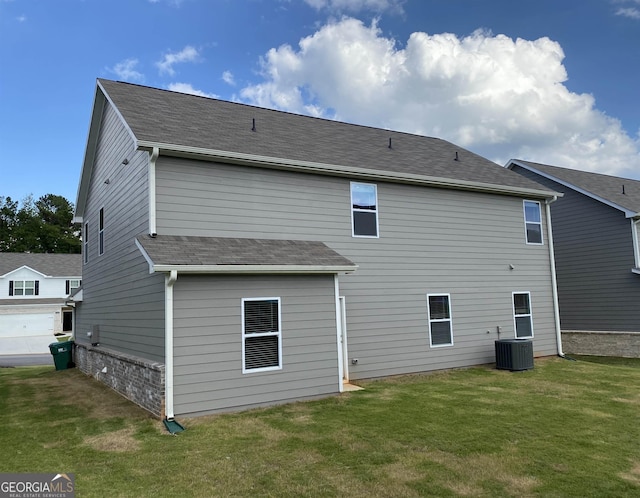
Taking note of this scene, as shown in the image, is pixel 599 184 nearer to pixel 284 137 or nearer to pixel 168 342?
pixel 284 137

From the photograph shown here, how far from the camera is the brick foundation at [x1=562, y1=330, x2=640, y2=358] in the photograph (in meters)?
15.4

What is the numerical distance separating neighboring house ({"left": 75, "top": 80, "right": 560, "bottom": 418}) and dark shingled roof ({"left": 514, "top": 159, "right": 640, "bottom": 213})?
407 cm

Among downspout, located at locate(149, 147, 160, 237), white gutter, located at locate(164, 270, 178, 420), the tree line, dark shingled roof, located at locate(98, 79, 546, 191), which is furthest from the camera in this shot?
the tree line

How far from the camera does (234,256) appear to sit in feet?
27.4

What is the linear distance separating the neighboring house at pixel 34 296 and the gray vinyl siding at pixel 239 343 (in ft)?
97.7

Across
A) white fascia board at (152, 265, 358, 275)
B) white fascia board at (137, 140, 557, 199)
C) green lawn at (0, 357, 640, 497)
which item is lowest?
green lawn at (0, 357, 640, 497)

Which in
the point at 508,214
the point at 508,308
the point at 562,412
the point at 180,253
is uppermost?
the point at 508,214

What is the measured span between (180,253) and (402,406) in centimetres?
484

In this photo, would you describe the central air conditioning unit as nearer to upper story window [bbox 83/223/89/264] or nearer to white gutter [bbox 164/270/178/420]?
white gutter [bbox 164/270/178/420]

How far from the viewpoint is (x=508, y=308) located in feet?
43.2

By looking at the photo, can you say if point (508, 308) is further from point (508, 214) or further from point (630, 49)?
point (630, 49)

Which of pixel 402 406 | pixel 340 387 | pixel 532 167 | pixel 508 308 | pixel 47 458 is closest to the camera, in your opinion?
pixel 47 458

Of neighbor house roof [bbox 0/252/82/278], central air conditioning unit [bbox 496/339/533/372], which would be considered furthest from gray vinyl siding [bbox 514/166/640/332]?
neighbor house roof [bbox 0/252/82/278]

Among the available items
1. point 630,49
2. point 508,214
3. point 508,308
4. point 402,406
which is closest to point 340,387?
point 402,406
